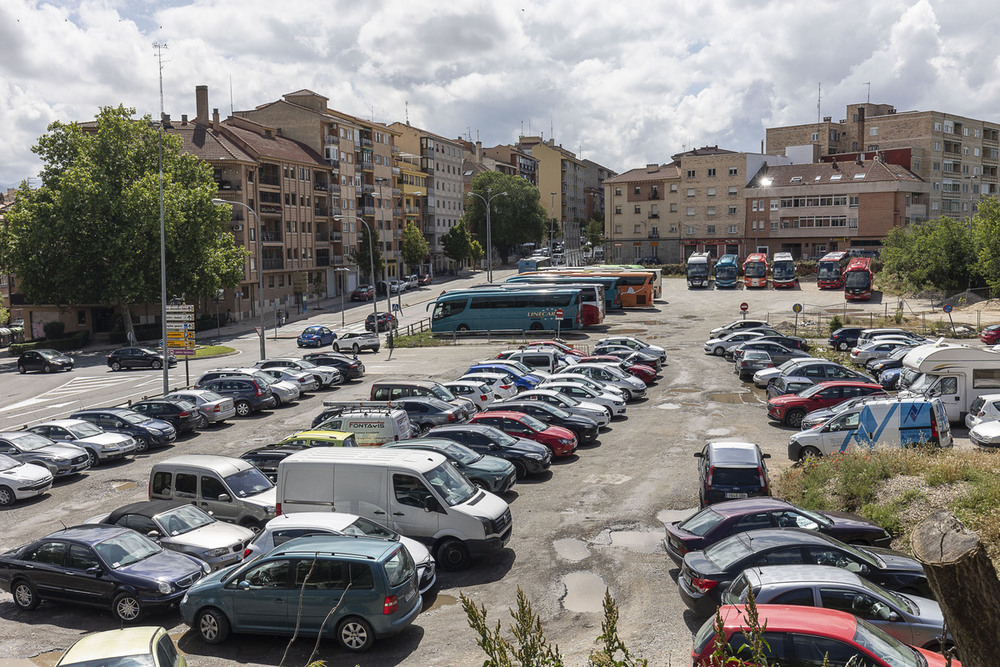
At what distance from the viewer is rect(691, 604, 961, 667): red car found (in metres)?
7.76

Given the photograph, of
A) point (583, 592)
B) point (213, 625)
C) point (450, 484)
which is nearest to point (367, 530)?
point (450, 484)

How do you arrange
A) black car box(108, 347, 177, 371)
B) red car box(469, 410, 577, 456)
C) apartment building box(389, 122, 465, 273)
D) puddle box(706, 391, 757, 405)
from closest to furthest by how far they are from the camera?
red car box(469, 410, 577, 456), puddle box(706, 391, 757, 405), black car box(108, 347, 177, 371), apartment building box(389, 122, 465, 273)

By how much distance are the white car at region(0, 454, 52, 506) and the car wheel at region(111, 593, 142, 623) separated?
30.0 ft

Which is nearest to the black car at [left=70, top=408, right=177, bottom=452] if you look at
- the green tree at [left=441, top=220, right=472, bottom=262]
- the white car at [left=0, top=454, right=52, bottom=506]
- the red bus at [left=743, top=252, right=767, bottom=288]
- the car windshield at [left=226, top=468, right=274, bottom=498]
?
the white car at [left=0, top=454, right=52, bottom=506]

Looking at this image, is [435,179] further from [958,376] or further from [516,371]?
[958,376]

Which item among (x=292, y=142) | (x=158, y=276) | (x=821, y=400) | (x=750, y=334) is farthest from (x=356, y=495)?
(x=292, y=142)

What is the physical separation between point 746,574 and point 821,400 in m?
16.3

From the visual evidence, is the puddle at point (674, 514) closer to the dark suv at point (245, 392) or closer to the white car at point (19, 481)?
the white car at point (19, 481)

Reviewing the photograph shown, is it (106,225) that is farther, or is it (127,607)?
(106,225)

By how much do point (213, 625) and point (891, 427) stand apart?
49.6 ft

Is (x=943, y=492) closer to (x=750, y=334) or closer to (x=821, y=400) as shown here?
(x=821, y=400)

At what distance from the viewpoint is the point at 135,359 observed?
47.6 m

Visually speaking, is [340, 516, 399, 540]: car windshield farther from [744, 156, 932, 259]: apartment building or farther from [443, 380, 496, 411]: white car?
[744, 156, 932, 259]: apartment building

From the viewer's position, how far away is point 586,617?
1191 centimetres
